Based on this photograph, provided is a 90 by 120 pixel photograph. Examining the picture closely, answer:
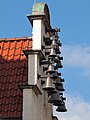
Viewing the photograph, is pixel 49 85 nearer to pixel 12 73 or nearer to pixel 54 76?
pixel 54 76

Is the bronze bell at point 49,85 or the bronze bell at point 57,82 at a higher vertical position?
the bronze bell at point 57,82

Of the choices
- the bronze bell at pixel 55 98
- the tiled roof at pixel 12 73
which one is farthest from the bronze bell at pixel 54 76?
the tiled roof at pixel 12 73

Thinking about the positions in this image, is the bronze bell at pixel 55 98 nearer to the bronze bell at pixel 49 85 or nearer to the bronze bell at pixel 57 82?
the bronze bell at pixel 57 82

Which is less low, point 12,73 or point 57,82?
point 12,73

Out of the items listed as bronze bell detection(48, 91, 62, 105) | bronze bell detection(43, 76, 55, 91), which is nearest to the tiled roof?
bronze bell detection(43, 76, 55, 91)

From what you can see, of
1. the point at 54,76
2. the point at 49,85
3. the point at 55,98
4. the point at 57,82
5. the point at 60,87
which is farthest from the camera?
the point at 60,87

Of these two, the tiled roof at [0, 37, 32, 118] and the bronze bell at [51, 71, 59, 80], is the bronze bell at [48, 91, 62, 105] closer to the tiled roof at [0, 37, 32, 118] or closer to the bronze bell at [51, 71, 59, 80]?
the bronze bell at [51, 71, 59, 80]

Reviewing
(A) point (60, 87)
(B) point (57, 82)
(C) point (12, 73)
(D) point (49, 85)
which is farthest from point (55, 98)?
(C) point (12, 73)

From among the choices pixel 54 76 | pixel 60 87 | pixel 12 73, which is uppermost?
pixel 12 73

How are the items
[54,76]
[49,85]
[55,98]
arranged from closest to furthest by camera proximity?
1. [49,85]
2. [54,76]
3. [55,98]

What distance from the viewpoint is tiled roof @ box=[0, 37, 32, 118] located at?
17500mm

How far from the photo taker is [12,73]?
18641 mm

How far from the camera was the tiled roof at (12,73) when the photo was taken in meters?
17.5

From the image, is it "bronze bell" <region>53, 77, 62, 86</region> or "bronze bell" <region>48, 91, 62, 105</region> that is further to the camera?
"bronze bell" <region>53, 77, 62, 86</region>
